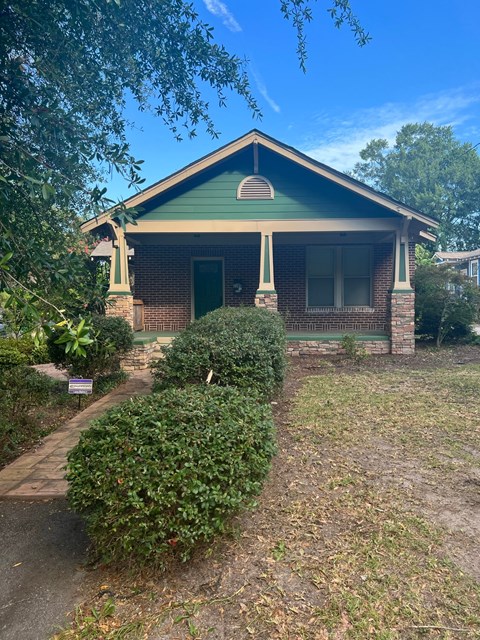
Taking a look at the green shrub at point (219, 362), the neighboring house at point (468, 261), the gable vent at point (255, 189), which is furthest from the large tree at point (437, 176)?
the green shrub at point (219, 362)

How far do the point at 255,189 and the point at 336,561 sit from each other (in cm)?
990

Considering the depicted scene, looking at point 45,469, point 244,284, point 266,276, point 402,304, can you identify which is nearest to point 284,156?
point 266,276

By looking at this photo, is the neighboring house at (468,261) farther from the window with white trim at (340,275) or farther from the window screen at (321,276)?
the window screen at (321,276)

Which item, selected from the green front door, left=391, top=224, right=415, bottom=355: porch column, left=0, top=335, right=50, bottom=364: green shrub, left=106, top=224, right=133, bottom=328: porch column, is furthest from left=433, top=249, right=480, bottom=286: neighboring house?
left=0, top=335, right=50, bottom=364: green shrub

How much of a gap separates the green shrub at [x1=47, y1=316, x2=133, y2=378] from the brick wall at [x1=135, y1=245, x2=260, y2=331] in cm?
525

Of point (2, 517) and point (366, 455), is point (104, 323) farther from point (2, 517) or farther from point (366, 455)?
point (366, 455)

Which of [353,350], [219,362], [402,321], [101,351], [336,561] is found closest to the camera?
[336,561]

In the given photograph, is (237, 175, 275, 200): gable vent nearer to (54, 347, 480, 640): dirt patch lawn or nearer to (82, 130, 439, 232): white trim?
(82, 130, 439, 232): white trim

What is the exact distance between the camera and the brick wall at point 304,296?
12906mm

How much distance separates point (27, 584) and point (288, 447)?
2737 millimetres

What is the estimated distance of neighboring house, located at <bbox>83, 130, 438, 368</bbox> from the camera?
10.7 metres

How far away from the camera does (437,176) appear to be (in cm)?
4262

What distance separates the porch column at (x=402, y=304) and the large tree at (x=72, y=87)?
25.3 ft

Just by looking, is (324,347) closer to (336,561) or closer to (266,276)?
(266,276)
